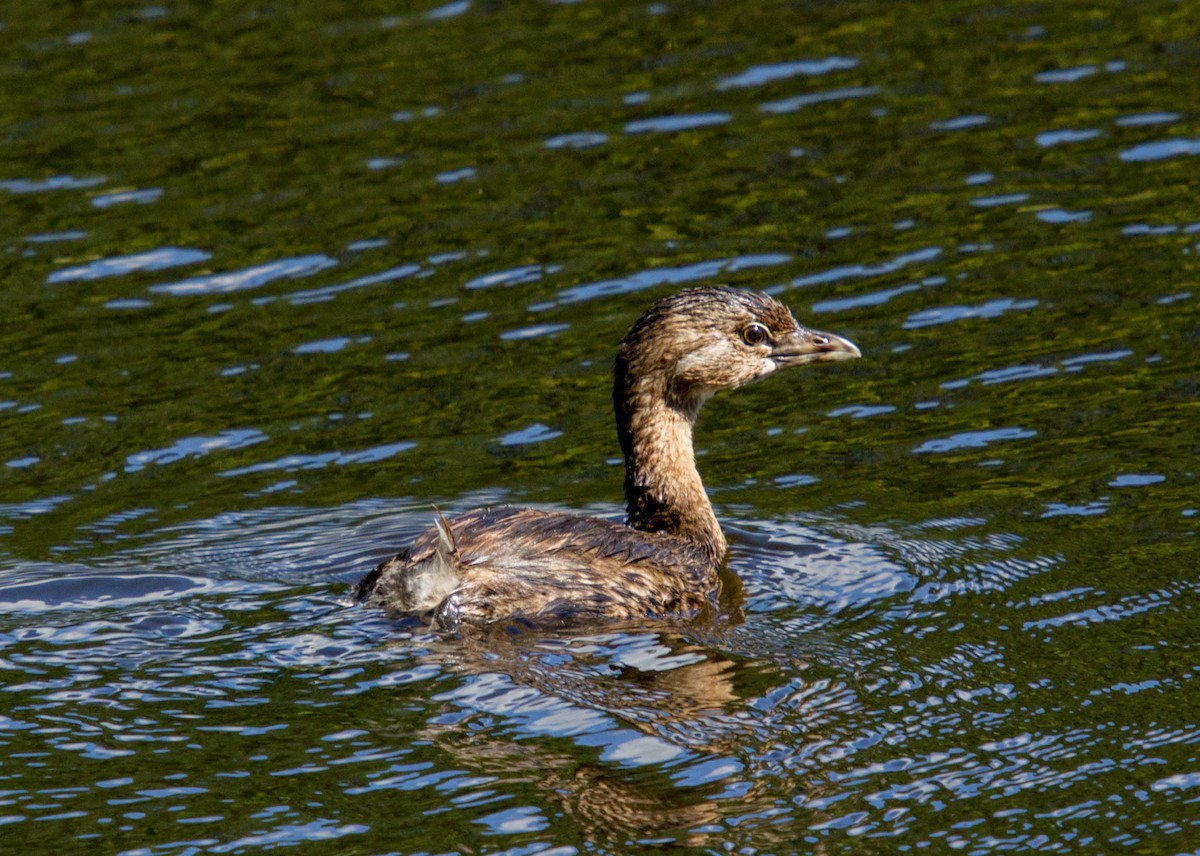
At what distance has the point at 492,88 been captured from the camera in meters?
15.1

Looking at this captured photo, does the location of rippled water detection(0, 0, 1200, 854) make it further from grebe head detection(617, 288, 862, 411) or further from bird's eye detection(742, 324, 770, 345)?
bird's eye detection(742, 324, 770, 345)

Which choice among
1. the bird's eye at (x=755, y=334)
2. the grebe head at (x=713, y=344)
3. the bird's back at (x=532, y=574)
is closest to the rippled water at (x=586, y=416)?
the bird's back at (x=532, y=574)

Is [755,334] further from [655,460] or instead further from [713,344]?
[655,460]

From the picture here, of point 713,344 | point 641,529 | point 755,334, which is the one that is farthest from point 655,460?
point 755,334

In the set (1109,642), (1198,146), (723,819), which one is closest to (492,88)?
(1198,146)

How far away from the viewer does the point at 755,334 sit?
958cm

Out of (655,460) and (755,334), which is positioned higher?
(755,334)

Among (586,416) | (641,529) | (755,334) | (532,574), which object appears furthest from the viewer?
(586,416)

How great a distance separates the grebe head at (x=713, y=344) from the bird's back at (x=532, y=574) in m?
0.97

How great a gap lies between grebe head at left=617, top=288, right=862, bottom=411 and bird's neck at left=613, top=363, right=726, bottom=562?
0.07 meters

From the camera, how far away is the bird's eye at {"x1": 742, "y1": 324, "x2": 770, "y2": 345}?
9547 mm

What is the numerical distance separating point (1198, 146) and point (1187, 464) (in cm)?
455

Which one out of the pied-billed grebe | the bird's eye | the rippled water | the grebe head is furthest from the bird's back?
the bird's eye

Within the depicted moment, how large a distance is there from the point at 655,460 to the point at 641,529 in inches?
13.3
